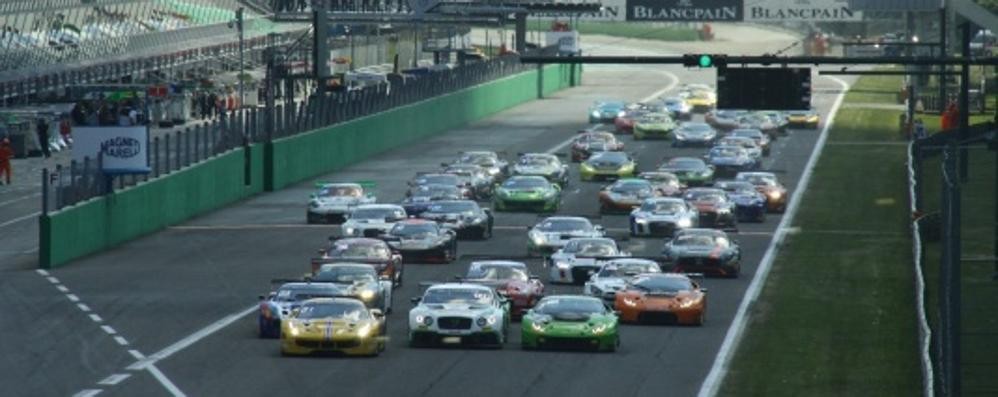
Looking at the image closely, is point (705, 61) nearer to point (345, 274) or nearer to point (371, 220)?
point (345, 274)

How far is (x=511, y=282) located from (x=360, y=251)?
17.7 feet

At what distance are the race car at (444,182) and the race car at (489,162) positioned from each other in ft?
18.2

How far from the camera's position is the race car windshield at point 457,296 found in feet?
144

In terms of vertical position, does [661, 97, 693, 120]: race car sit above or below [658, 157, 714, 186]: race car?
below

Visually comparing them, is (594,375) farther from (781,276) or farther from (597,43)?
(597,43)

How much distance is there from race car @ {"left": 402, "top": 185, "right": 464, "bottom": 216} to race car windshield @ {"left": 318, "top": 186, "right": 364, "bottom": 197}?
4.19ft

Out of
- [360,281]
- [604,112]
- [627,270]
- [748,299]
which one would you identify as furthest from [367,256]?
[604,112]

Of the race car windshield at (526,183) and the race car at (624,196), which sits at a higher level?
the race car windshield at (526,183)

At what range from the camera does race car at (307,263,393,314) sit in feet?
153

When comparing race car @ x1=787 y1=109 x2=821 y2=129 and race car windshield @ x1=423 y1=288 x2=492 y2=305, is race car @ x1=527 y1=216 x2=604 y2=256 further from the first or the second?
race car @ x1=787 y1=109 x2=821 y2=129

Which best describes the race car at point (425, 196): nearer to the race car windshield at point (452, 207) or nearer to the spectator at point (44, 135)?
the race car windshield at point (452, 207)

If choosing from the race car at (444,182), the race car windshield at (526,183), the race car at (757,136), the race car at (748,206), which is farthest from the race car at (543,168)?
the race car at (757,136)

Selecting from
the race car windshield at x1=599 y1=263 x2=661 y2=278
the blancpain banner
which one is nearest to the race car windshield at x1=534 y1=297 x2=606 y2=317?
the race car windshield at x1=599 y1=263 x2=661 y2=278

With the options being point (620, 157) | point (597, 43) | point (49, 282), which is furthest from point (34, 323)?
point (597, 43)
